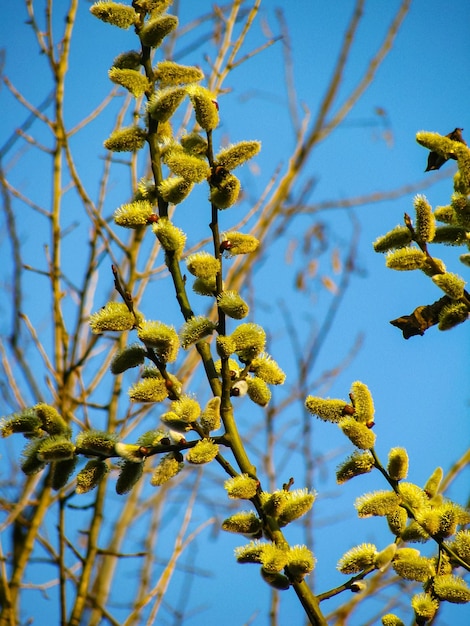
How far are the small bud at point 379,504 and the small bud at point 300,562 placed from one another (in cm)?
13

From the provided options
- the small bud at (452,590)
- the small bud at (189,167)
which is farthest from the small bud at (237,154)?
the small bud at (452,590)

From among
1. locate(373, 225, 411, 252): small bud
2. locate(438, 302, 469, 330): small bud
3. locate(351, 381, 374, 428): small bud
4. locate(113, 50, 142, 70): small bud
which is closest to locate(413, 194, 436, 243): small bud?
locate(373, 225, 411, 252): small bud

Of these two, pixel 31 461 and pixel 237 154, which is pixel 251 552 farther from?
pixel 237 154

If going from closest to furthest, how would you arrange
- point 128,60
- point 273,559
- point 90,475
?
→ point 273,559 < point 90,475 < point 128,60

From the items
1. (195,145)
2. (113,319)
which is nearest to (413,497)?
(113,319)

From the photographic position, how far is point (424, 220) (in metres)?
1.14

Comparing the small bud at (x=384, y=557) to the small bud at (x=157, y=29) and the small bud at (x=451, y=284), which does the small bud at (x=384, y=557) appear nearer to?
the small bud at (x=451, y=284)

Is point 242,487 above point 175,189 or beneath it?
beneath

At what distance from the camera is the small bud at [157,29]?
122 centimetres

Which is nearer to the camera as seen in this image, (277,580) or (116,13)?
(277,580)

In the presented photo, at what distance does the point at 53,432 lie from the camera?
1123 mm

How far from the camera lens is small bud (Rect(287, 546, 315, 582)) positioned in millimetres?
994

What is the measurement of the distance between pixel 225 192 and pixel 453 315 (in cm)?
42

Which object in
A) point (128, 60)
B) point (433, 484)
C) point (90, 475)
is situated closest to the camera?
point (90, 475)
